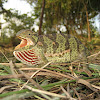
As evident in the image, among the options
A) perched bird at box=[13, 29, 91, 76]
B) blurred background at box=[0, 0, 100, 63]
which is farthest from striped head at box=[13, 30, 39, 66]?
blurred background at box=[0, 0, 100, 63]

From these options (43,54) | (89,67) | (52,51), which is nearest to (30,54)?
(43,54)

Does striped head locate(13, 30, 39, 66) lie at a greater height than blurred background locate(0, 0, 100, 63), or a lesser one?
lesser

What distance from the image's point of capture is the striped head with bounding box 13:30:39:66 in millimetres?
1476

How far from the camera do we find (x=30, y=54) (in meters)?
1.58

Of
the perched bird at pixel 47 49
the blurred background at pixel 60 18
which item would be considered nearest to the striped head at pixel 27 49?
the perched bird at pixel 47 49

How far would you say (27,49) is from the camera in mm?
1492

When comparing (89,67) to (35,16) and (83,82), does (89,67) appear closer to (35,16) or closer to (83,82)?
(83,82)

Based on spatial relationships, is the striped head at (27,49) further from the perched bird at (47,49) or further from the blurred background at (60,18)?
the blurred background at (60,18)

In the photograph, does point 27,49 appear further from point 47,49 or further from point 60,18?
point 60,18

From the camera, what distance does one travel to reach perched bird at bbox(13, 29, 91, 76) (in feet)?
5.00

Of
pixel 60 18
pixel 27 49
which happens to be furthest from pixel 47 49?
pixel 60 18

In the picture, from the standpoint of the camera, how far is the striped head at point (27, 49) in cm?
148

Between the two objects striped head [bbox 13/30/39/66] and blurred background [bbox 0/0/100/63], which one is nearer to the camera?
striped head [bbox 13/30/39/66]

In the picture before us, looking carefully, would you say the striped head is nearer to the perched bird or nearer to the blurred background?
the perched bird
